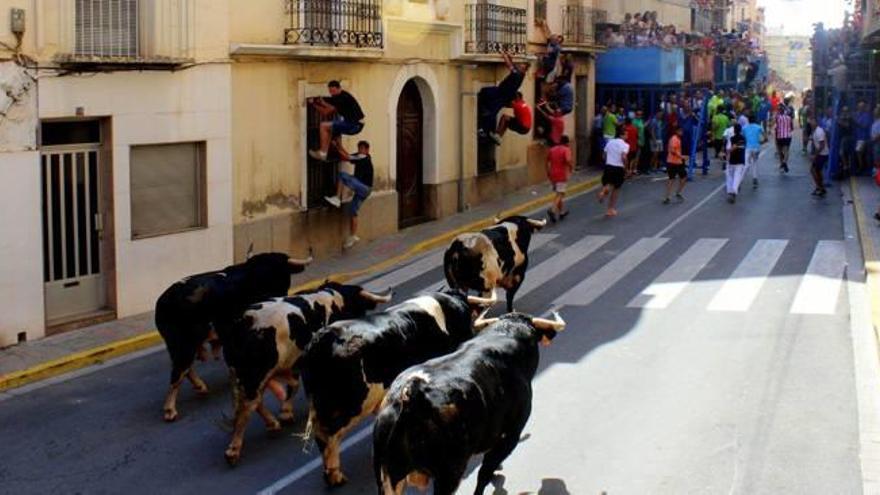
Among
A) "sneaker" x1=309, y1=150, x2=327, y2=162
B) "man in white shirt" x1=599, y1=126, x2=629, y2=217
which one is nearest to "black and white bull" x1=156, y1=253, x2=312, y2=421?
"sneaker" x1=309, y1=150, x2=327, y2=162

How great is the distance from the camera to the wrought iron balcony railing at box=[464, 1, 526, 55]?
2558 cm

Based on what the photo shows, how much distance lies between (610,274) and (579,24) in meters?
16.0

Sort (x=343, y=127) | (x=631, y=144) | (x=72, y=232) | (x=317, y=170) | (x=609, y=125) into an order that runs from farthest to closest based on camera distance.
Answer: (x=609, y=125), (x=631, y=144), (x=317, y=170), (x=343, y=127), (x=72, y=232)

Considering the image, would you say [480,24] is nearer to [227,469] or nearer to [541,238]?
[541,238]

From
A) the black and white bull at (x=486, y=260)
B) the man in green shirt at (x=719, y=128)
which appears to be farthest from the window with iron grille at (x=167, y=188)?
the man in green shirt at (x=719, y=128)

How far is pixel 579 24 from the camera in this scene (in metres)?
32.9

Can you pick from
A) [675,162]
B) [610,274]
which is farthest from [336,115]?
[675,162]

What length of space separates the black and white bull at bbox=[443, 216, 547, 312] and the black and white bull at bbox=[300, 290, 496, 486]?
14.7ft

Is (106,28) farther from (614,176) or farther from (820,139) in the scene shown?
(820,139)

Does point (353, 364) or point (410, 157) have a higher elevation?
point (410, 157)

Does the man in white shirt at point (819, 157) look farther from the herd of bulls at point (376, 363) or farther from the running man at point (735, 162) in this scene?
the herd of bulls at point (376, 363)

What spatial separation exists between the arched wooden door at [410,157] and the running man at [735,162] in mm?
6676

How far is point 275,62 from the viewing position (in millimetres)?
18656

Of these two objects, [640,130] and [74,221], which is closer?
[74,221]
